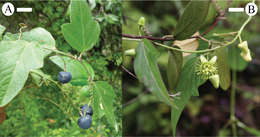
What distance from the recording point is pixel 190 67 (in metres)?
0.31

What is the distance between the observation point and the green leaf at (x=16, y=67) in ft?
0.66

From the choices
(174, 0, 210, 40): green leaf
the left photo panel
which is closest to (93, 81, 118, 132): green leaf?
the left photo panel

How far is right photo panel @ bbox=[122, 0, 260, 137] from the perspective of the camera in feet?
0.91

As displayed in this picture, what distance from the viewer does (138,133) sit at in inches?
35.5

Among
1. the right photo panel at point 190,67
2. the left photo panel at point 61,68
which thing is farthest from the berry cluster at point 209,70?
the left photo panel at point 61,68

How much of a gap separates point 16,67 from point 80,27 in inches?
2.8

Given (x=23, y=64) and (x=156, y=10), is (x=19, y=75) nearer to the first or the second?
(x=23, y=64)

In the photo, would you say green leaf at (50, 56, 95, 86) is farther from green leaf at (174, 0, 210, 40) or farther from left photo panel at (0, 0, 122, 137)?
green leaf at (174, 0, 210, 40)

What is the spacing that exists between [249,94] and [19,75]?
958mm

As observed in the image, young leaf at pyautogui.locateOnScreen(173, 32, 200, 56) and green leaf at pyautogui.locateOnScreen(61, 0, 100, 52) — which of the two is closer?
green leaf at pyautogui.locateOnScreen(61, 0, 100, 52)

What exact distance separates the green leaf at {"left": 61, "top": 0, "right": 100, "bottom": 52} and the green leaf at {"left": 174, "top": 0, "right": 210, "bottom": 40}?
0.34ft

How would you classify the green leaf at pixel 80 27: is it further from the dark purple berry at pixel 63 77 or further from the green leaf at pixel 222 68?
the green leaf at pixel 222 68

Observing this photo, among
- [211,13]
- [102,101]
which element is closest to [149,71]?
[102,101]

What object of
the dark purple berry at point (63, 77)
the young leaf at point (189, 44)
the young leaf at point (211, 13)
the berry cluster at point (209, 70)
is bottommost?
the berry cluster at point (209, 70)
